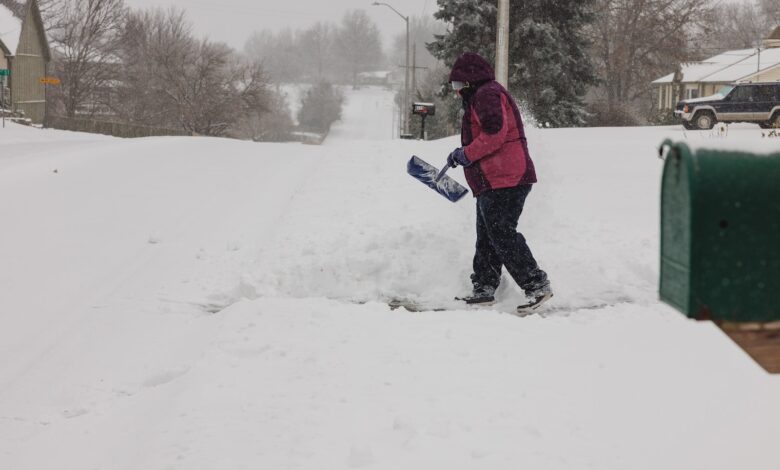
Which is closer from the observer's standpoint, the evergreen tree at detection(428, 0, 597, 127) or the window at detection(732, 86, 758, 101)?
the window at detection(732, 86, 758, 101)

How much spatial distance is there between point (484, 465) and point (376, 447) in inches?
17.8

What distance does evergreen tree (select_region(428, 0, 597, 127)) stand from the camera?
3152 centimetres

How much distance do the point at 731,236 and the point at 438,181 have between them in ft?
15.9

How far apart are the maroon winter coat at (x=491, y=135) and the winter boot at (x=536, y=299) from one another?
0.75m

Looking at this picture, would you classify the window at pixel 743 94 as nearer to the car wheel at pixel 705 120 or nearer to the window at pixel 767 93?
the window at pixel 767 93

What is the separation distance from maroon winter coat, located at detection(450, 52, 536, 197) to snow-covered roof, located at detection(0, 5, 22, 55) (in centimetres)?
→ 4606

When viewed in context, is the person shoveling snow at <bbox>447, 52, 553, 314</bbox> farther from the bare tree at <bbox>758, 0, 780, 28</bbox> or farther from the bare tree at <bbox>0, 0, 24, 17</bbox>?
the bare tree at <bbox>758, 0, 780, 28</bbox>

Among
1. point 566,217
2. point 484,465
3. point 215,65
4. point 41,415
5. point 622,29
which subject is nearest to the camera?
point 484,465

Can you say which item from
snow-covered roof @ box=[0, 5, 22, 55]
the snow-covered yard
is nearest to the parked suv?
the snow-covered yard

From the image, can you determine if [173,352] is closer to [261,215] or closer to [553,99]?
[261,215]

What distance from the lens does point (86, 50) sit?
190ft

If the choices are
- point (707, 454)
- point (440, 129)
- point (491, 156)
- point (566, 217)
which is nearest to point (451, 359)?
point (707, 454)

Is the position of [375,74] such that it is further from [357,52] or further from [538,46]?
[538,46]

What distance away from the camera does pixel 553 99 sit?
105 feet
